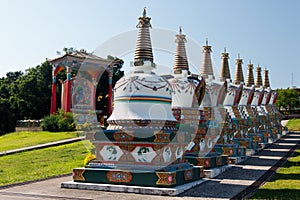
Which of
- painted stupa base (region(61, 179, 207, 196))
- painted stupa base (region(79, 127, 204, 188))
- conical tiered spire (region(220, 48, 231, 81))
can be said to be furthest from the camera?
conical tiered spire (region(220, 48, 231, 81))

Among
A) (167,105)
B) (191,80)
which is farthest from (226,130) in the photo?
(167,105)

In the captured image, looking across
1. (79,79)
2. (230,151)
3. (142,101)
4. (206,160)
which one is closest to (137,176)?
(142,101)

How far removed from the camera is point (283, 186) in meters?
14.0

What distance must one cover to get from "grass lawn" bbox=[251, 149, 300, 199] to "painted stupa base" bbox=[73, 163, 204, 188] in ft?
8.49

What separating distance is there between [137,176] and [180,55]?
8467mm

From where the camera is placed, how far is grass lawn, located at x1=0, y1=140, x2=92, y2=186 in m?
18.5

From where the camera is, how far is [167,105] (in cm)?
1545

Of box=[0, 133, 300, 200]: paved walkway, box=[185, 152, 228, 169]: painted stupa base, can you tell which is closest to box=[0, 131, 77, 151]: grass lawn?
box=[0, 133, 300, 200]: paved walkway

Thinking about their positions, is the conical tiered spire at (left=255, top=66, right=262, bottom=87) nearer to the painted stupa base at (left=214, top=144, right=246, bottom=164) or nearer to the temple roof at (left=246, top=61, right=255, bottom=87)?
the temple roof at (left=246, top=61, right=255, bottom=87)

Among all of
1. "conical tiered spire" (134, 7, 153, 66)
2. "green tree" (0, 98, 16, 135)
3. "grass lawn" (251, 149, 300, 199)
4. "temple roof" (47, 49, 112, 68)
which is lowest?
"grass lawn" (251, 149, 300, 199)

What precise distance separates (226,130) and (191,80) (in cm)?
416

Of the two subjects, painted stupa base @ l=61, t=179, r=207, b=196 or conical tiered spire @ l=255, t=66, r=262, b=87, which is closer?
painted stupa base @ l=61, t=179, r=207, b=196

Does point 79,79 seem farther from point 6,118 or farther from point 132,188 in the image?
point 132,188

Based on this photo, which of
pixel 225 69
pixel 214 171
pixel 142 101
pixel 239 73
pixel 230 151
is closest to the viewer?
pixel 142 101
